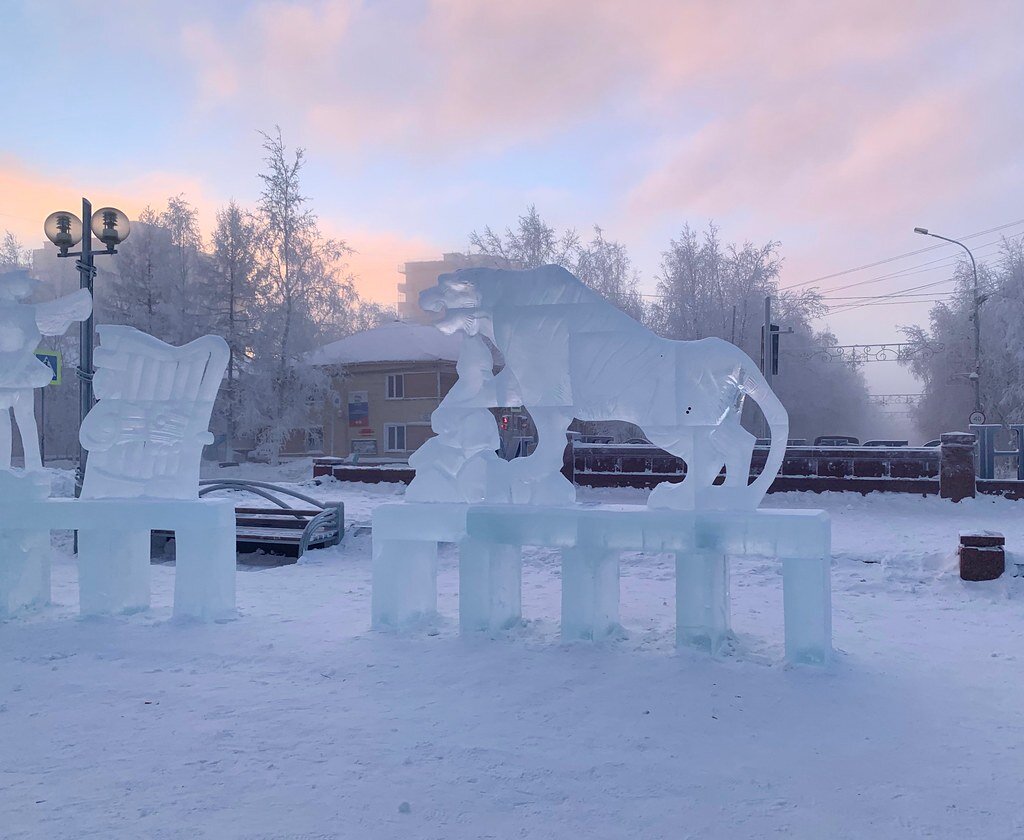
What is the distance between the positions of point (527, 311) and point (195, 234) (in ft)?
88.7

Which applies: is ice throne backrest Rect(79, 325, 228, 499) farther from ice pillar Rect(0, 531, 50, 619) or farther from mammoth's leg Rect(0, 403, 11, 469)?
mammoth's leg Rect(0, 403, 11, 469)

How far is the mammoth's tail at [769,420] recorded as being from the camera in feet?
17.3

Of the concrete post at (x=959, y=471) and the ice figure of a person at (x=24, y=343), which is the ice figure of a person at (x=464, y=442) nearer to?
the ice figure of a person at (x=24, y=343)

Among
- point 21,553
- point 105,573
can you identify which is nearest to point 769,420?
point 105,573

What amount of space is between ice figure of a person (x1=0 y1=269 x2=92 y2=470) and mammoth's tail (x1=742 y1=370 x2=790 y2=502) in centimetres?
536

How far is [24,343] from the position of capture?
6641 millimetres

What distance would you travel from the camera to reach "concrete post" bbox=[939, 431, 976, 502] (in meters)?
12.3

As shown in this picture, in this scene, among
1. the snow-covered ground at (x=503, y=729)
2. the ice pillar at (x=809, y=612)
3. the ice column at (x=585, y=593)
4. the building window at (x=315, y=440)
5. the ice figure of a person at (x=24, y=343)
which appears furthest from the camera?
the building window at (x=315, y=440)

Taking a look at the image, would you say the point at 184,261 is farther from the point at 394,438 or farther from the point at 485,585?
the point at 485,585

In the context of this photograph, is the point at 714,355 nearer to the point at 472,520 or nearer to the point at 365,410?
the point at 472,520

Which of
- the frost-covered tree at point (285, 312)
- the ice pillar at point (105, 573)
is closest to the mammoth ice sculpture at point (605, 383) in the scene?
the ice pillar at point (105, 573)

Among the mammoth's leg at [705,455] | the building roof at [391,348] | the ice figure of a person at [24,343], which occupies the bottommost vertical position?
the mammoth's leg at [705,455]

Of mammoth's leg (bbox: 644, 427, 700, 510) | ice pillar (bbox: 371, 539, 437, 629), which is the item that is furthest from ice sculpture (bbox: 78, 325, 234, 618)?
Result: mammoth's leg (bbox: 644, 427, 700, 510)

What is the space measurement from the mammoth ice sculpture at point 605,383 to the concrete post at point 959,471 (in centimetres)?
839
